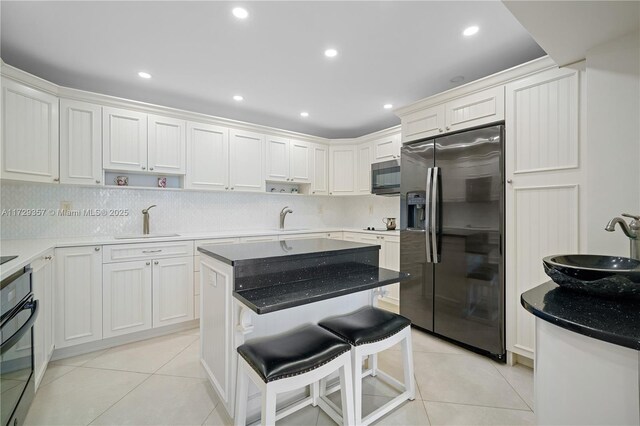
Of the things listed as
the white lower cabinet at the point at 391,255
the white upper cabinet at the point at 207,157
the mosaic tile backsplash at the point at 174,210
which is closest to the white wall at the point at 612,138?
the white lower cabinet at the point at 391,255

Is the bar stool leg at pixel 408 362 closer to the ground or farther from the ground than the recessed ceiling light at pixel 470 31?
closer to the ground

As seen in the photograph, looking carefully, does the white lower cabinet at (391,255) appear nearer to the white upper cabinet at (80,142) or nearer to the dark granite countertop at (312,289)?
the dark granite countertop at (312,289)

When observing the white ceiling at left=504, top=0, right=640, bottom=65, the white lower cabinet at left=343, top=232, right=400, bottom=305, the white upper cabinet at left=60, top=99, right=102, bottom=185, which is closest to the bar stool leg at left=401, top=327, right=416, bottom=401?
the white lower cabinet at left=343, top=232, right=400, bottom=305

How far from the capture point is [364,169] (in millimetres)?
4406

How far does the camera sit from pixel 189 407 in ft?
6.06

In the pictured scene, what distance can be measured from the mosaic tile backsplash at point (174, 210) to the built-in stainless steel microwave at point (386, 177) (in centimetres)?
45

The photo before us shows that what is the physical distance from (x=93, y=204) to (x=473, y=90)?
13.0 ft

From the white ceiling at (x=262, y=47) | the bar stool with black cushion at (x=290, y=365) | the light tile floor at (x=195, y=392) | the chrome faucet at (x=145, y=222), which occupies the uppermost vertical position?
the white ceiling at (x=262, y=47)

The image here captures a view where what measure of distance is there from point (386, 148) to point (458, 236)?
75.2 inches

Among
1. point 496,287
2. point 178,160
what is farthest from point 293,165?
point 496,287

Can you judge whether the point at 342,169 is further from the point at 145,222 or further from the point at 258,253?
the point at 258,253

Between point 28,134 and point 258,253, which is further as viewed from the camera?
point 28,134

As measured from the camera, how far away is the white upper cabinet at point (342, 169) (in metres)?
4.58

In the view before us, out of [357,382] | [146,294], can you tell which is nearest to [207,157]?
[146,294]
